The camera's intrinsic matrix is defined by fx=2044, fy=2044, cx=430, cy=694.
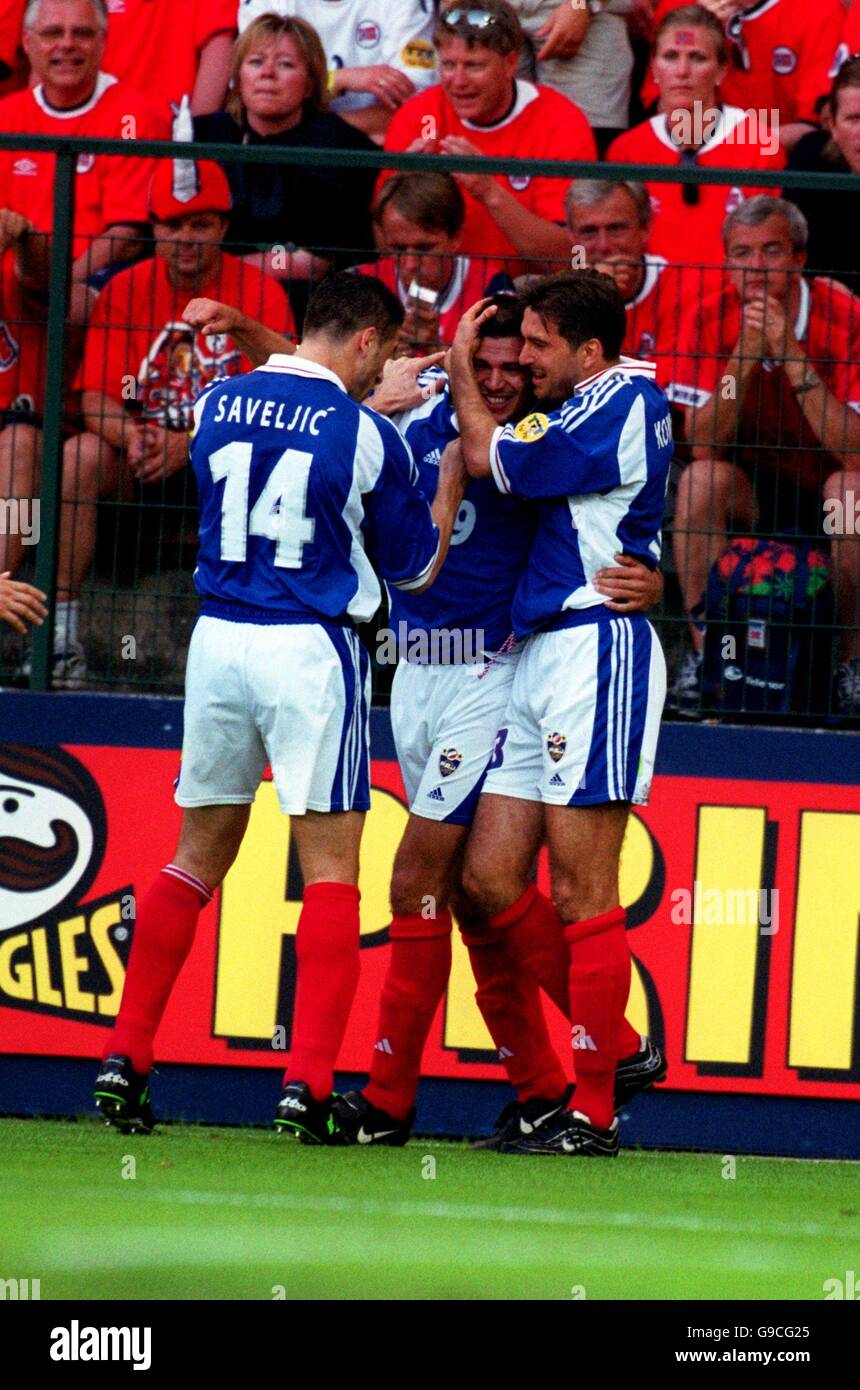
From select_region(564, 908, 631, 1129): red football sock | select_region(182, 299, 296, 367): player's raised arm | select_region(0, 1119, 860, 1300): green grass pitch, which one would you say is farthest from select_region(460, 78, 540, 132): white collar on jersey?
select_region(0, 1119, 860, 1300): green grass pitch

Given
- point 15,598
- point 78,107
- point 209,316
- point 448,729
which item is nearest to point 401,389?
point 209,316

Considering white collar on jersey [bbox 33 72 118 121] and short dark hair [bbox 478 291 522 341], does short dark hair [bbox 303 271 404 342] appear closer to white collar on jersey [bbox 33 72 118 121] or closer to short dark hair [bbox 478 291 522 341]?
short dark hair [bbox 478 291 522 341]

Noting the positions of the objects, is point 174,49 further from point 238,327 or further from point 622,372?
point 622,372

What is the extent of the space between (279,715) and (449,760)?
0.73 meters

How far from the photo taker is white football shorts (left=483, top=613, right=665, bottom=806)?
5480 millimetres

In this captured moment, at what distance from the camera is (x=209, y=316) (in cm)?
562

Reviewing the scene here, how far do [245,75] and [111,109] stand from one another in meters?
0.57

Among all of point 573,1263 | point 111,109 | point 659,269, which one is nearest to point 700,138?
point 659,269

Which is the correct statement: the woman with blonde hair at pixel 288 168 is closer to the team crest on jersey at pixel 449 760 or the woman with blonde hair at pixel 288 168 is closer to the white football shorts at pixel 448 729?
the white football shorts at pixel 448 729

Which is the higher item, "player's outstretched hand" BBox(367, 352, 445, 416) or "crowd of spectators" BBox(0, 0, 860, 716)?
"crowd of spectators" BBox(0, 0, 860, 716)

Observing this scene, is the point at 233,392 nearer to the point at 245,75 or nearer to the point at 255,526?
the point at 255,526

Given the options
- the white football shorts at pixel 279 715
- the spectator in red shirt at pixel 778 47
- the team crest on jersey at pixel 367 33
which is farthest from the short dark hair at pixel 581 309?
the team crest on jersey at pixel 367 33

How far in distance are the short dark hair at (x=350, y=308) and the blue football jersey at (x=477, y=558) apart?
0.50 metres

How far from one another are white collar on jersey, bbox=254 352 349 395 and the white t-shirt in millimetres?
3600
